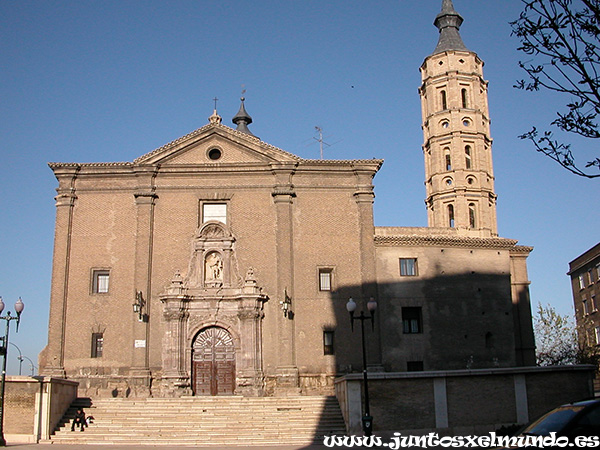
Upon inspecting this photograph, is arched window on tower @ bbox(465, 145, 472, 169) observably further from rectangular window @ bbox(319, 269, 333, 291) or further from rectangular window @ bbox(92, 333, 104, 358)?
rectangular window @ bbox(92, 333, 104, 358)

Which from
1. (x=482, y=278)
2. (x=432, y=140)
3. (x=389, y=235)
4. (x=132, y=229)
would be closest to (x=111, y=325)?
(x=132, y=229)

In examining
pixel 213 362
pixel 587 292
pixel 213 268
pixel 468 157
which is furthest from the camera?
pixel 587 292

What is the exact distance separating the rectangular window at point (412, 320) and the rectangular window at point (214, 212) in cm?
1005

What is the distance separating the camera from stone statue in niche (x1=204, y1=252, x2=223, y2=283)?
32562 mm

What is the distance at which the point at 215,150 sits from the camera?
113 ft

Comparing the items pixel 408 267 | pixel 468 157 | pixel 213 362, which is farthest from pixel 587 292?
pixel 213 362

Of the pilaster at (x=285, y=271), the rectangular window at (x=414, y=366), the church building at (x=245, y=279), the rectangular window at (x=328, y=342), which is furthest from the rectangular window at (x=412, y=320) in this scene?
the pilaster at (x=285, y=271)

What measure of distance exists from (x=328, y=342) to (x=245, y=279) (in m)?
Result: 4.98

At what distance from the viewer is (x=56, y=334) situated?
3170 cm

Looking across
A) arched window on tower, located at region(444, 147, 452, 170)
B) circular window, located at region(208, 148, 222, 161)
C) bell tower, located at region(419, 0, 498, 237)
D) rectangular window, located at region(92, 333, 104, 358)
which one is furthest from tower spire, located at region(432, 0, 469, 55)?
rectangular window, located at region(92, 333, 104, 358)

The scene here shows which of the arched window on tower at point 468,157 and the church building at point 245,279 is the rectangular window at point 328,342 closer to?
the church building at point 245,279

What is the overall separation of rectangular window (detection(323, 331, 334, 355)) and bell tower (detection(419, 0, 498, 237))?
12903 mm

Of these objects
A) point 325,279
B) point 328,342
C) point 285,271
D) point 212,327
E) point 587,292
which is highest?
point 587,292

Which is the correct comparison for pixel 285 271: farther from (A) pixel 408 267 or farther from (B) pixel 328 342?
(A) pixel 408 267
